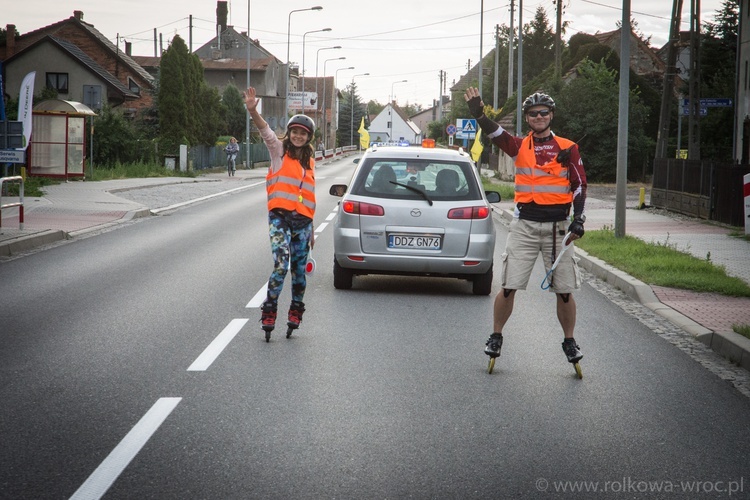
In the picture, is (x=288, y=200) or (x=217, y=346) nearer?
(x=217, y=346)

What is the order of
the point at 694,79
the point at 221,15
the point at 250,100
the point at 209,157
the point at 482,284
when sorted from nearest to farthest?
the point at 250,100
the point at 482,284
the point at 694,79
the point at 209,157
the point at 221,15

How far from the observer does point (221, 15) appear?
111438mm

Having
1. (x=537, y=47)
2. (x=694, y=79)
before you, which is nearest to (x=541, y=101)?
(x=694, y=79)

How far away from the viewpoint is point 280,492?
426 centimetres

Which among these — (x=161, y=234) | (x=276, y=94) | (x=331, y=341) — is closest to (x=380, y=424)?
(x=331, y=341)

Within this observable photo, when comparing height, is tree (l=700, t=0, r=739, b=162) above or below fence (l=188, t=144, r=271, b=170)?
above

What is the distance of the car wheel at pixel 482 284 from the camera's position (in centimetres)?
1083

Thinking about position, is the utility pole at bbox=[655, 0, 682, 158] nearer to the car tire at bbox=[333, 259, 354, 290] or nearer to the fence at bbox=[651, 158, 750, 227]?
the fence at bbox=[651, 158, 750, 227]

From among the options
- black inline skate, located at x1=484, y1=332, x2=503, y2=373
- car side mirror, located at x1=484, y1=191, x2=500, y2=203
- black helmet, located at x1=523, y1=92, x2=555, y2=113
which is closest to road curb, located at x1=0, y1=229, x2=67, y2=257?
car side mirror, located at x1=484, y1=191, x2=500, y2=203

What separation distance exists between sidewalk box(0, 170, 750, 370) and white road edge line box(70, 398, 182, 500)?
169 inches

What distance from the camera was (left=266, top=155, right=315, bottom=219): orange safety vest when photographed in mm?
7805

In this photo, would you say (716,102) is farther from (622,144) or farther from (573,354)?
(573,354)

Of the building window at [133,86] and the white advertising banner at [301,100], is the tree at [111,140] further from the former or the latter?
the white advertising banner at [301,100]

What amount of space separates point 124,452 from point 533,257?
128 inches
